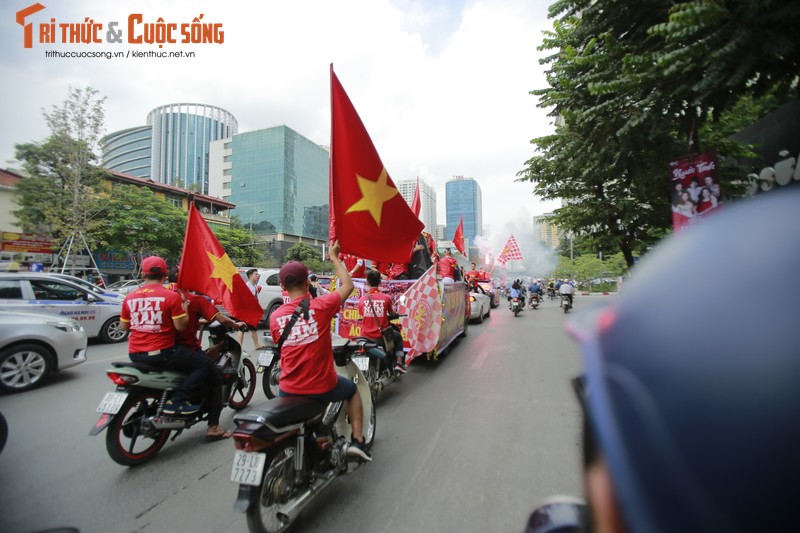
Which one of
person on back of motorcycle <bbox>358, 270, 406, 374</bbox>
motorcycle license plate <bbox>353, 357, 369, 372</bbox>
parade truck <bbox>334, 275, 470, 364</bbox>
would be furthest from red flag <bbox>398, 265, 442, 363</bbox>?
motorcycle license plate <bbox>353, 357, 369, 372</bbox>

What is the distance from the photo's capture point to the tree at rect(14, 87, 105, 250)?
14133 millimetres

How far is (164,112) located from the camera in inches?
2837

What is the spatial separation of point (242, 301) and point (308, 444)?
218cm

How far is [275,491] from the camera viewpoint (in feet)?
7.50

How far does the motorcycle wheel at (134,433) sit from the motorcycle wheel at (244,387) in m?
0.97

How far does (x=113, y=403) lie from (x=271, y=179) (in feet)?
229

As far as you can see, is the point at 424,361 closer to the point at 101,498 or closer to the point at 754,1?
A: the point at 101,498

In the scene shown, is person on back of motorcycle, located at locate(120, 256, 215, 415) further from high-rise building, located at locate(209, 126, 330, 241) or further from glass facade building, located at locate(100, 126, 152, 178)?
glass facade building, located at locate(100, 126, 152, 178)

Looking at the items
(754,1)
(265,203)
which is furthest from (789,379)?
(265,203)

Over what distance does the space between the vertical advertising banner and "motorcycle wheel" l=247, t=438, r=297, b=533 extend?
6.53 meters

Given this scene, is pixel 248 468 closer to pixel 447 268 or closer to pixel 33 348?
pixel 33 348

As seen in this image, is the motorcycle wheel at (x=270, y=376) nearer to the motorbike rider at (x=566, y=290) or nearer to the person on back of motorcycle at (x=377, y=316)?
the person on back of motorcycle at (x=377, y=316)

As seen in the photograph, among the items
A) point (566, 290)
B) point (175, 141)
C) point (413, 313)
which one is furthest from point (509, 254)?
point (175, 141)

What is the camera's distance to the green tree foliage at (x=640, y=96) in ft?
12.2
